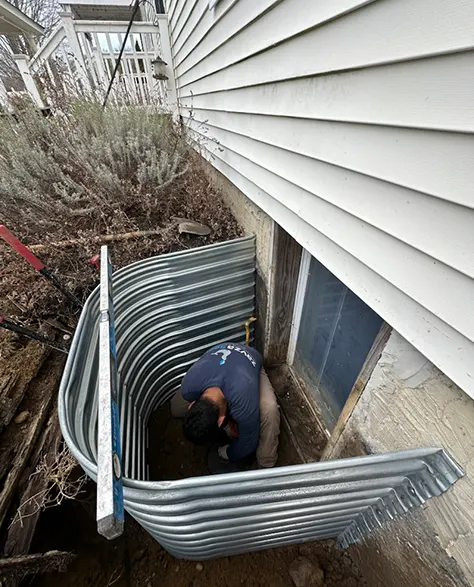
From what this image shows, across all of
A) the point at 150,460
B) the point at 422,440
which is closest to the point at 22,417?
the point at 150,460

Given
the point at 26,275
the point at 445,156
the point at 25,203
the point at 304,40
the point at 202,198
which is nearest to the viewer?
the point at 445,156

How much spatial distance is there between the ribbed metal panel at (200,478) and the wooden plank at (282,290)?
43cm

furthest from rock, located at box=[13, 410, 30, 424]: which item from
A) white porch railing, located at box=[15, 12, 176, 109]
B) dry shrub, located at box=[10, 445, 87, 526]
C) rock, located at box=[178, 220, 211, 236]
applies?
white porch railing, located at box=[15, 12, 176, 109]

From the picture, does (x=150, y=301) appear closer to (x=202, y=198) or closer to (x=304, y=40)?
(x=202, y=198)

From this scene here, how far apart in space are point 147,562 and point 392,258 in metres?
2.73

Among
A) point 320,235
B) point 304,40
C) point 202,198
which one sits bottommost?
point 202,198

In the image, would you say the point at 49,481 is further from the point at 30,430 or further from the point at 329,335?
the point at 329,335

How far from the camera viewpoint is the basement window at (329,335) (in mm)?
1723

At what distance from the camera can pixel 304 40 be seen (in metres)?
1.13

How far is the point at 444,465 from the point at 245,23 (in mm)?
2492

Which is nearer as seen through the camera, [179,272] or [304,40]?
[304,40]


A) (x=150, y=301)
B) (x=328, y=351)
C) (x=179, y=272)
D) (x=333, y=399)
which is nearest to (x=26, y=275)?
(x=150, y=301)

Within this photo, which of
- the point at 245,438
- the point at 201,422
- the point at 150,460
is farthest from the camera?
the point at 150,460

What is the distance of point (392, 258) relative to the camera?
931 millimetres
